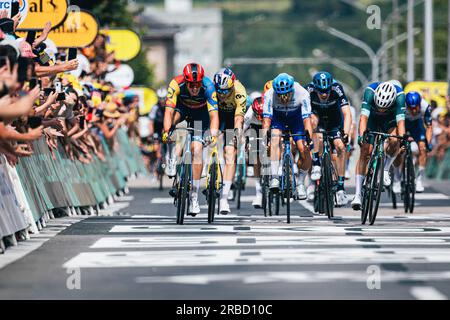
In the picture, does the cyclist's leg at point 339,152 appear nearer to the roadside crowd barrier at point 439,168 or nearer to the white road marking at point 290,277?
the white road marking at point 290,277

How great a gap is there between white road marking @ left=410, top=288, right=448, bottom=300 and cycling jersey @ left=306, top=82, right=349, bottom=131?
9.70 meters

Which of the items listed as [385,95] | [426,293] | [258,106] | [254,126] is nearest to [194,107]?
[385,95]

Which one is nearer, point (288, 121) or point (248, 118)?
point (288, 121)

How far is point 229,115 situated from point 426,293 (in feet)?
36.1

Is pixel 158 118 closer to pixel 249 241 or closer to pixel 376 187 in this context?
pixel 376 187

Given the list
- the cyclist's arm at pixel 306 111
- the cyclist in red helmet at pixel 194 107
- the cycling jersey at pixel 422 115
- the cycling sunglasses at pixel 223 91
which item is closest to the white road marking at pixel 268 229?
the cyclist in red helmet at pixel 194 107

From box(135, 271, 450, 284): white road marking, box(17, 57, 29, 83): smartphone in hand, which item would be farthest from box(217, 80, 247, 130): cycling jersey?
box(135, 271, 450, 284): white road marking

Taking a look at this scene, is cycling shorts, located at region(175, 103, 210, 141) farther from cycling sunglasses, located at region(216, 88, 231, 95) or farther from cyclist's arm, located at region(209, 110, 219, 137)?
cycling sunglasses, located at region(216, 88, 231, 95)

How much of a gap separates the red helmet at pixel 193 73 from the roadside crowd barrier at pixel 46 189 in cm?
208

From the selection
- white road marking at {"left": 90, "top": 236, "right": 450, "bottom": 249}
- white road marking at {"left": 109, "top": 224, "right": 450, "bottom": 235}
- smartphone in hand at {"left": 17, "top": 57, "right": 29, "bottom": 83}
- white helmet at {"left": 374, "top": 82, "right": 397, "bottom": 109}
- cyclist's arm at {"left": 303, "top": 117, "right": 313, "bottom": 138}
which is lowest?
white road marking at {"left": 109, "top": 224, "right": 450, "bottom": 235}

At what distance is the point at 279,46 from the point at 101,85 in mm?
148447

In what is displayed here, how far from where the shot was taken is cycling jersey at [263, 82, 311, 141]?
19.4 m

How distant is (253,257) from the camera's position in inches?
523
